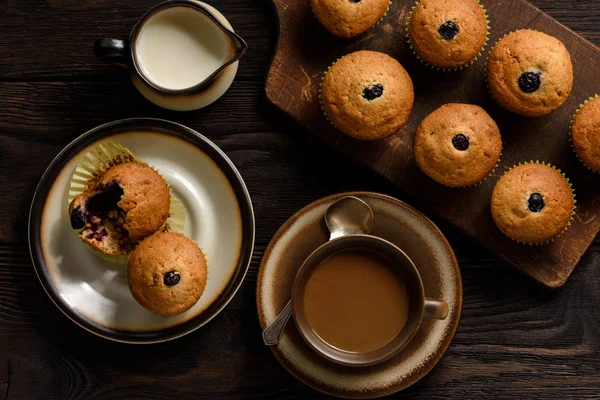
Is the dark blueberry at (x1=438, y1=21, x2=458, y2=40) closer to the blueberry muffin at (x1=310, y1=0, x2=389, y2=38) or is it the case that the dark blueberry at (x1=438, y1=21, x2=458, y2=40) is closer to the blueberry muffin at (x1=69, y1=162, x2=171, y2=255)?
the blueberry muffin at (x1=310, y1=0, x2=389, y2=38)

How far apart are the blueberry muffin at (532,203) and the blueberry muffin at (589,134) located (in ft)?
0.36

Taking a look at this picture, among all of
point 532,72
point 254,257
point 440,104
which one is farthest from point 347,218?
point 532,72

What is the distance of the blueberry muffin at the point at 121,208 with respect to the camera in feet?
6.50

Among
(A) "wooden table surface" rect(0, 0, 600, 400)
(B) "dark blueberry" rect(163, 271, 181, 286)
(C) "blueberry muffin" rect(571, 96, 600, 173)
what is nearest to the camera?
(B) "dark blueberry" rect(163, 271, 181, 286)

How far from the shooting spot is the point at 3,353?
7.46 feet

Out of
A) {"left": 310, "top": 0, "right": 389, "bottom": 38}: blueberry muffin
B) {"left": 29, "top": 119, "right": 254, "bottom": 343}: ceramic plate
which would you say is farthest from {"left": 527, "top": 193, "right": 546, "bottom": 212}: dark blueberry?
{"left": 29, "top": 119, "right": 254, "bottom": 343}: ceramic plate

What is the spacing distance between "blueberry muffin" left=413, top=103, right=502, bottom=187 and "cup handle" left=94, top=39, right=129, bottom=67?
101 cm

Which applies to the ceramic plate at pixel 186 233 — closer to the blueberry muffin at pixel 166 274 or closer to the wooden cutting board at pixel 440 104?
the blueberry muffin at pixel 166 274

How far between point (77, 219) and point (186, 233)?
379 mm

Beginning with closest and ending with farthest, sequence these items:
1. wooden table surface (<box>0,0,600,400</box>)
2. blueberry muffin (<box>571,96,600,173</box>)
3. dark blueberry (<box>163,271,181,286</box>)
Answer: dark blueberry (<box>163,271,181,286</box>)
blueberry muffin (<box>571,96,600,173</box>)
wooden table surface (<box>0,0,600,400</box>)

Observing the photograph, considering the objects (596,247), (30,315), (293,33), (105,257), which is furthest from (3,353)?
(596,247)

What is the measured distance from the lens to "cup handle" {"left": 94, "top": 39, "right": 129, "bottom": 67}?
6.56 ft

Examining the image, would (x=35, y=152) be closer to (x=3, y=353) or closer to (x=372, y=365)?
(x=3, y=353)

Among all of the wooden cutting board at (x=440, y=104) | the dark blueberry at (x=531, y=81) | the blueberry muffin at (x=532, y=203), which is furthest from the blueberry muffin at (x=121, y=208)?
the dark blueberry at (x=531, y=81)
